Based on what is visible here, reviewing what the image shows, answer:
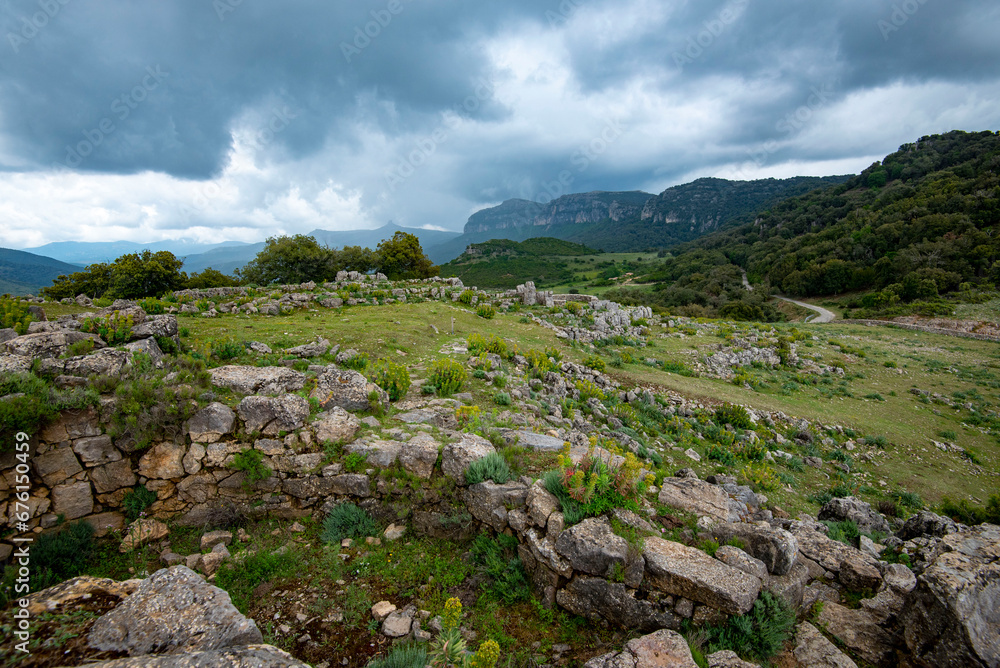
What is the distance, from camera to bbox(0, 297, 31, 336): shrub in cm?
746

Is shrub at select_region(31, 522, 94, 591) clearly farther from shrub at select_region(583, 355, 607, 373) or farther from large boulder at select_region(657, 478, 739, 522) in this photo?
shrub at select_region(583, 355, 607, 373)

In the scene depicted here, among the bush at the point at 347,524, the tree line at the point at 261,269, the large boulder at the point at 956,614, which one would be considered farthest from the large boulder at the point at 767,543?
the tree line at the point at 261,269

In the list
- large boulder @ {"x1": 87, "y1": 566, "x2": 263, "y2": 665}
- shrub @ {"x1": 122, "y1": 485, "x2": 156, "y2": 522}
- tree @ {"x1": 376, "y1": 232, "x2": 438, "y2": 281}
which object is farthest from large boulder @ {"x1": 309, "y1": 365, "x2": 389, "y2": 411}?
tree @ {"x1": 376, "y1": 232, "x2": 438, "y2": 281}

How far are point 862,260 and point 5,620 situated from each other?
7713 cm

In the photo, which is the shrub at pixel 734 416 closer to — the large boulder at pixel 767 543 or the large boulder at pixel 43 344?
the large boulder at pixel 767 543

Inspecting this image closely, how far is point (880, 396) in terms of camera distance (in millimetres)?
16875

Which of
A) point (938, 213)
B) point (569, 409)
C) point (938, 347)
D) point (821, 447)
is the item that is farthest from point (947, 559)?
point (938, 213)

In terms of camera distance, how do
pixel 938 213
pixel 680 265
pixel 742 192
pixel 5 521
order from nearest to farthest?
pixel 5 521, pixel 938 213, pixel 680 265, pixel 742 192

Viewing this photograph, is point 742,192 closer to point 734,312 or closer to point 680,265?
point 680,265

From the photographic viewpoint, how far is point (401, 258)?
36.6m

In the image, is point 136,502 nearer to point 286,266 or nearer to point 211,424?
point 211,424

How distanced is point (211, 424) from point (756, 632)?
26.3 ft

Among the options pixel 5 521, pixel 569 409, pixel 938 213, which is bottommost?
pixel 569 409

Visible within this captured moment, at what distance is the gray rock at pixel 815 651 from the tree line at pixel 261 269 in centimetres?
3128
